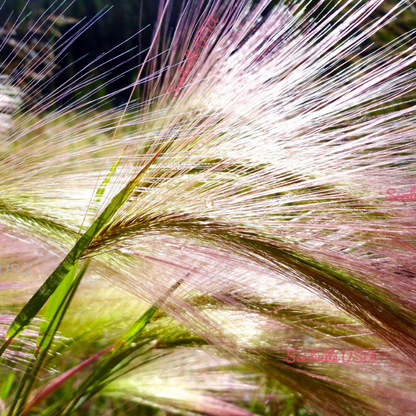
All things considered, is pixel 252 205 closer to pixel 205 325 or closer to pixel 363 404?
pixel 205 325

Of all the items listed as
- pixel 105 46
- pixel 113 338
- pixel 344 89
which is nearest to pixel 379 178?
pixel 344 89

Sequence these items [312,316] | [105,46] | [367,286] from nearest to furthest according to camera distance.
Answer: [367,286]
[312,316]
[105,46]

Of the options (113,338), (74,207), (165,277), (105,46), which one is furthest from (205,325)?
(105,46)

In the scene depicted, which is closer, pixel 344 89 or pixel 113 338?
pixel 344 89

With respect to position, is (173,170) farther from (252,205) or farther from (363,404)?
(363,404)

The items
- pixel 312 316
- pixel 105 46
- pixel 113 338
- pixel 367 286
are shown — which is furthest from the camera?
pixel 105 46

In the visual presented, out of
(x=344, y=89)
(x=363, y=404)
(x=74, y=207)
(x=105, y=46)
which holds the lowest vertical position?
(x=363, y=404)

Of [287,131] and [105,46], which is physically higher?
[105,46]
